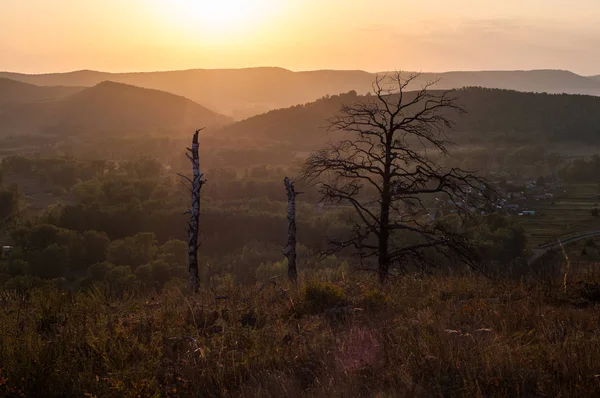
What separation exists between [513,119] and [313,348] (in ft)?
633

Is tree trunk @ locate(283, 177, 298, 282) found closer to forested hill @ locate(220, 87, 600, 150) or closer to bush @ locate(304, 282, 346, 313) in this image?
bush @ locate(304, 282, 346, 313)

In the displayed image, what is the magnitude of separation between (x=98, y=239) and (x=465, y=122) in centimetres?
15428

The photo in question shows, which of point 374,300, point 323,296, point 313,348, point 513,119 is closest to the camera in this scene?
point 313,348

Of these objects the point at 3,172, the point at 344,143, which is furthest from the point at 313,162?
the point at 3,172

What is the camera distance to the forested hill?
16962 cm

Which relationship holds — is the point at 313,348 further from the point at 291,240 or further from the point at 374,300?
the point at 291,240

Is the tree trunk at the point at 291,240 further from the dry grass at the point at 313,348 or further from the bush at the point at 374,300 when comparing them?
the dry grass at the point at 313,348

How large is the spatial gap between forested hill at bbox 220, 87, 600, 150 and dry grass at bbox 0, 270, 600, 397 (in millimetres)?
159139

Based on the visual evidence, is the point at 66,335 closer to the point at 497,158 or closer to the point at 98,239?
the point at 98,239

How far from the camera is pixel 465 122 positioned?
183 m

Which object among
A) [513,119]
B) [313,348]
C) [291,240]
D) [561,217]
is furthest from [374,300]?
[513,119]

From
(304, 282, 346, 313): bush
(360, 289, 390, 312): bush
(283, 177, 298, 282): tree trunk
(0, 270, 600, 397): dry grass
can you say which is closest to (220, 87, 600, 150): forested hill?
(283, 177, 298, 282): tree trunk

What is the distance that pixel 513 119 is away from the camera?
18075 centimetres

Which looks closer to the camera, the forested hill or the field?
the field
